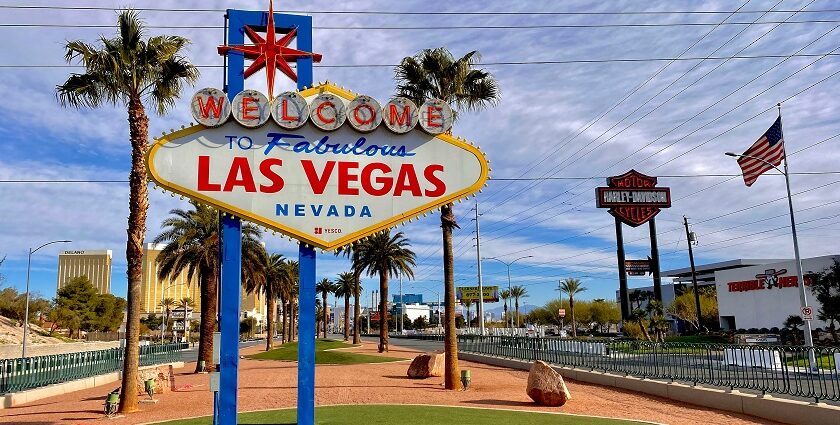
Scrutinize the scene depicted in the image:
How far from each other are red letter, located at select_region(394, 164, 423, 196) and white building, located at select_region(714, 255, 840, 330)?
4848 centimetres

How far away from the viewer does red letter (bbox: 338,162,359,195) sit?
10.6 meters

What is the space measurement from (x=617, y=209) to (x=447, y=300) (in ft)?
127

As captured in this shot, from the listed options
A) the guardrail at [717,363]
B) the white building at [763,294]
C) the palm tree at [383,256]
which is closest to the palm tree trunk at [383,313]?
the palm tree at [383,256]

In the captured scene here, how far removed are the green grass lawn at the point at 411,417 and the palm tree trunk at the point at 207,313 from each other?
61.3ft

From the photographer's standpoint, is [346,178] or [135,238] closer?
[346,178]

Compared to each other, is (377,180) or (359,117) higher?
(359,117)

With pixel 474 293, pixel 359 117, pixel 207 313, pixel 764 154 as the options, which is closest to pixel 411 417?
pixel 359 117

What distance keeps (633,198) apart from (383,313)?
85.0 feet

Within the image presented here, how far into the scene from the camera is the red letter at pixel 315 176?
34.5 ft

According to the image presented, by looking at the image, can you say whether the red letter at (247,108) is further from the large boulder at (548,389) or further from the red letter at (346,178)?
the large boulder at (548,389)

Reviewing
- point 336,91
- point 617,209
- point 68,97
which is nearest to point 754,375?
point 336,91

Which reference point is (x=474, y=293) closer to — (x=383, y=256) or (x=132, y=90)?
(x=383, y=256)

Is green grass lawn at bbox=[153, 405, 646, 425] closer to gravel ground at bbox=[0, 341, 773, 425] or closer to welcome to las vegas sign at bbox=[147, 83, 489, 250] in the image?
gravel ground at bbox=[0, 341, 773, 425]

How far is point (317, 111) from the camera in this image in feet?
34.7
